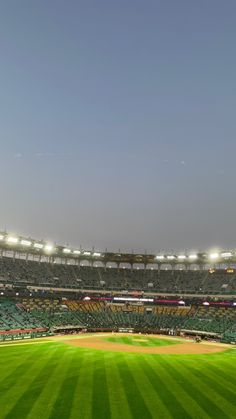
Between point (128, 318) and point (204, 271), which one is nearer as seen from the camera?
point (128, 318)

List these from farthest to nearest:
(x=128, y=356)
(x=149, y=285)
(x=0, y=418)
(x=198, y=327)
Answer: (x=149, y=285)
(x=198, y=327)
(x=128, y=356)
(x=0, y=418)

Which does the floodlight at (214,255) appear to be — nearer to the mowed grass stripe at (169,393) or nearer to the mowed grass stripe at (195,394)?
the mowed grass stripe at (195,394)

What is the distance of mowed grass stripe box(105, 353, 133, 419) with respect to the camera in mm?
25419

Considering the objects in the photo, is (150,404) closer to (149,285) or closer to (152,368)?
(152,368)

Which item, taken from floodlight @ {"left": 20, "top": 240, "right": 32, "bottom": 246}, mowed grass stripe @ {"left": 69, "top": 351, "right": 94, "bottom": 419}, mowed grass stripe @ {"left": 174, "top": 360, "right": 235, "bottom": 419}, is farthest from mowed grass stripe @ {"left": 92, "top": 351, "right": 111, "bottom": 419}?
floodlight @ {"left": 20, "top": 240, "right": 32, "bottom": 246}

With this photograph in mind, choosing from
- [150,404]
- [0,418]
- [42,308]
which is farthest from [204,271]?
[0,418]

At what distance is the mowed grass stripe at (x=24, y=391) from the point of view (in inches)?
988

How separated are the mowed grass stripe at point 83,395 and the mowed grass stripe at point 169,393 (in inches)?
236

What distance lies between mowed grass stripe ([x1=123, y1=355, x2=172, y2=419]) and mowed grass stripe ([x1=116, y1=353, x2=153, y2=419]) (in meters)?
0.11

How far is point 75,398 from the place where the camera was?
28516 millimetres

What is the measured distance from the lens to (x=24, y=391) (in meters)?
30.0

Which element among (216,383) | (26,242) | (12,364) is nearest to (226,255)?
(26,242)

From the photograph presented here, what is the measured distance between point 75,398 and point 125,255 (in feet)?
299

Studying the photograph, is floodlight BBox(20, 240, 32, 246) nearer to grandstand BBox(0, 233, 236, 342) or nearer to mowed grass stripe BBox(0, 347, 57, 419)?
grandstand BBox(0, 233, 236, 342)
